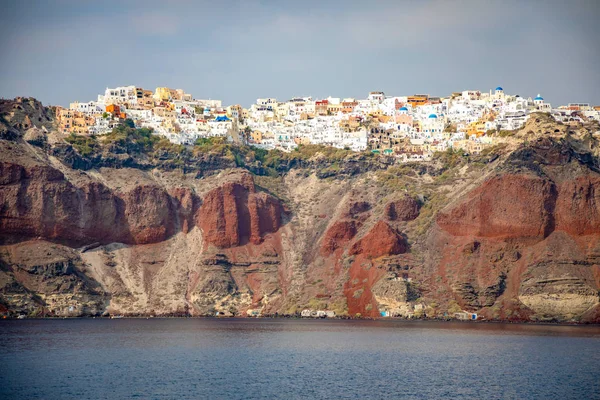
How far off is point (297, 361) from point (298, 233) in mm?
73173

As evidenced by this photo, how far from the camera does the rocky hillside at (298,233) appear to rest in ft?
480

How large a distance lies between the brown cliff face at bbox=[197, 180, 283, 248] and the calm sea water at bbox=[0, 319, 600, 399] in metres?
30.7

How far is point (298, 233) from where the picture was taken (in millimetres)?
171875

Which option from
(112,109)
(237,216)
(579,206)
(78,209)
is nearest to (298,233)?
(237,216)

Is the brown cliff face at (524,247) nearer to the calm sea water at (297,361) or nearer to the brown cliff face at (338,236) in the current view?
the calm sea water at (297,361)

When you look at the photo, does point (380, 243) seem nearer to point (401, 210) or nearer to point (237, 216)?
point (401, 210)

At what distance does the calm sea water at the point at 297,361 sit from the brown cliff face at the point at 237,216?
101 feet

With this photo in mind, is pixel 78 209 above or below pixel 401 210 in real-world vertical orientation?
above

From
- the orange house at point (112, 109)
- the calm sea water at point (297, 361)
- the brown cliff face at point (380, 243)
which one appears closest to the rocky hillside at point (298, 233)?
the brown cliff face at point (380, 243)

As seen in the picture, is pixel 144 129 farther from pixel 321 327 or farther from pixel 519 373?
pixel 519 373

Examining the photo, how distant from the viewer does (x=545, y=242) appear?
148000mm

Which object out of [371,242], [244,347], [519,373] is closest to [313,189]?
[371,242]

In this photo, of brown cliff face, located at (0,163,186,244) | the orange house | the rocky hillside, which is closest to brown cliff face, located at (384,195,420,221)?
the rocky hillside

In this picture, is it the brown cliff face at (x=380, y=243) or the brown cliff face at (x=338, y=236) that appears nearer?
the brown cliff face at (x=380, y=243)
